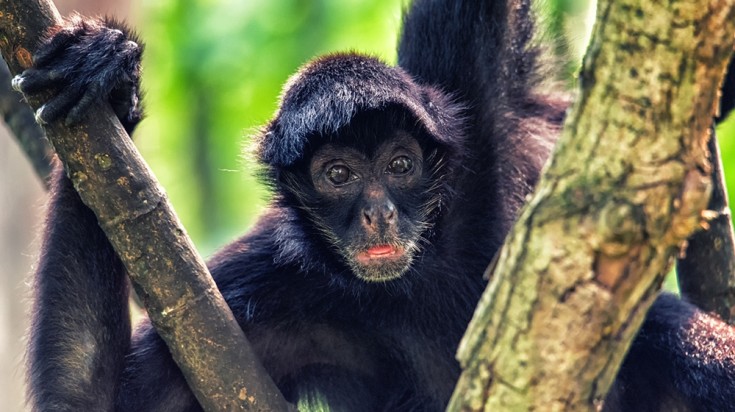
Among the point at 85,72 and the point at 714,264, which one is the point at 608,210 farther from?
the point at 714,264

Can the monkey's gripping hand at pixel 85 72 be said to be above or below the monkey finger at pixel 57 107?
above

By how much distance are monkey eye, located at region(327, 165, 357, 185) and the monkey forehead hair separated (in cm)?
26

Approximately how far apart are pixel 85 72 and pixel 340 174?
1.90 metres

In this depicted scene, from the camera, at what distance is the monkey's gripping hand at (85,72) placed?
4.57 m

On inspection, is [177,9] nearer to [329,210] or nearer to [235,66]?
[235,66]

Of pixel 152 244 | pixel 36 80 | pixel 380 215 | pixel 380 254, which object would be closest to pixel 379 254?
pixel 380 254

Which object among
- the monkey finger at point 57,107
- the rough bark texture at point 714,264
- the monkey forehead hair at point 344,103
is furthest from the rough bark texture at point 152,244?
the rough bark texture at point 714,264

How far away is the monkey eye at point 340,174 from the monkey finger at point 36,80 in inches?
77.9

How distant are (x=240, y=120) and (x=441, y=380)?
1293 centimetres

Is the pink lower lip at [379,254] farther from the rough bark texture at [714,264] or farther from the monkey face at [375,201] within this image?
the rough bark texture at [714,264]

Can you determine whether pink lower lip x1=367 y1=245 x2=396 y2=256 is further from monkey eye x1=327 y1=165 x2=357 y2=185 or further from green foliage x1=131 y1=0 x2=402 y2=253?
green foliage x1=131 y1=0 x2=402 y2=253

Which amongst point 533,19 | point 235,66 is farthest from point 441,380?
point 235,66

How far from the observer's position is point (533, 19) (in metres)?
7.36

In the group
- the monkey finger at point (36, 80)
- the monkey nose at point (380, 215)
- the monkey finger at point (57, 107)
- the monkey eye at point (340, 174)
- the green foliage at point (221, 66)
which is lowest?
the monkey nose at point (380, 215)
